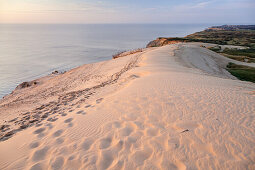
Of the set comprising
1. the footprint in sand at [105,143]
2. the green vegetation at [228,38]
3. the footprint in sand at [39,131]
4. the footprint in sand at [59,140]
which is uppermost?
the green vegetation at [228,38]

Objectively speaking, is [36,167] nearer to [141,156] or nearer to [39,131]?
[39,131]

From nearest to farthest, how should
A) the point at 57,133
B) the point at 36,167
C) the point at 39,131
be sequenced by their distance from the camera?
the point at 36,167, the point at 57,133, the point at 39,131

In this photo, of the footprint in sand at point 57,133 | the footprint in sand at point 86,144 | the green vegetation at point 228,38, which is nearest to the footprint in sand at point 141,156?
the footprint in sand at point 86,144

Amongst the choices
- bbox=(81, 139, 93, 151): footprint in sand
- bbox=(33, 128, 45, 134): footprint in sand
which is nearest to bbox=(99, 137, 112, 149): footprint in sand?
bbox=(81, 139, 93, 151): footprint in sand

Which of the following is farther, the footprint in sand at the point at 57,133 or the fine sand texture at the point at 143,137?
the footprint in sand at the point at 57,133

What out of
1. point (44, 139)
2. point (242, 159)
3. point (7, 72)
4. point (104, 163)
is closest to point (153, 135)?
point (104, 163)

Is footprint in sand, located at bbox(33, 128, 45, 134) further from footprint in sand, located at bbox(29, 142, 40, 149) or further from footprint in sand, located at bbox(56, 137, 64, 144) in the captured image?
footprint in sand, located at bbox(56, 137, 64, 144)

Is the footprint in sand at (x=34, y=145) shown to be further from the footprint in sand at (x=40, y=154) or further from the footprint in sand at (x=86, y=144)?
the footprint in sand at (x=86, y=144)

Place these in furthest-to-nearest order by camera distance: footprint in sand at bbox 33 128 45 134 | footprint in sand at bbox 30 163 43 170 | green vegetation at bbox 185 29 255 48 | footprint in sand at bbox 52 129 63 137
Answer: green vegetation at bbox 185 29 255 48 < footprint in sand at bbox 33 128 45 134 < footprint in sand at bbox 52 129 63 137 < footprint in sand at bbox 30 163 43 170

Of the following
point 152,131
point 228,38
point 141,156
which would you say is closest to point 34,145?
point 141,156

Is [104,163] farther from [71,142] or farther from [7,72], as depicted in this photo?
[7,72]

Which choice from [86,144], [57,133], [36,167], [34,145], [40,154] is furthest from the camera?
[57,133]

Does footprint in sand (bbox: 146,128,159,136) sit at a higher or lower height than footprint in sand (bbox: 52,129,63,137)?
higher

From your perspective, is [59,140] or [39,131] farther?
[39,131]
